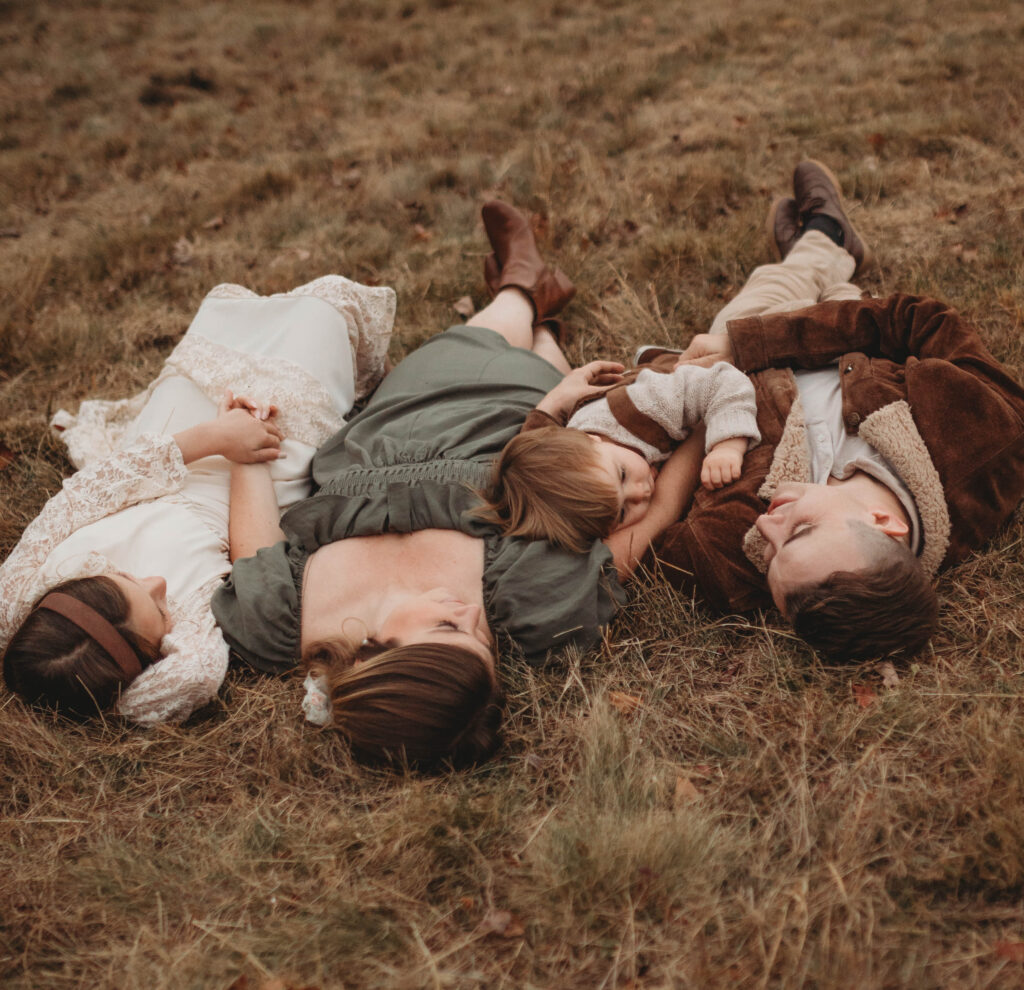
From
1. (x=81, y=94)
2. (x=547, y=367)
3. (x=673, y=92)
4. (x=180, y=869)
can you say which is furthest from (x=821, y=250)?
(x=81, y=94)

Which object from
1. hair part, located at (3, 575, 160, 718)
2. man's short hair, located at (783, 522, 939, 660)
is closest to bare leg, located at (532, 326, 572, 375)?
man's short hair, located at (783, 522, 939, 660)

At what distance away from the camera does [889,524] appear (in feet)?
8.36

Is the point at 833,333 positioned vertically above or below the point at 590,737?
above

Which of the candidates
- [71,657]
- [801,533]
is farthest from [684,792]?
[71,657]

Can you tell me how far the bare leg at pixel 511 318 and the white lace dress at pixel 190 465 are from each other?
49 centimetres

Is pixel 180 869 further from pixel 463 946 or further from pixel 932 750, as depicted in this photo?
pixel 932 750

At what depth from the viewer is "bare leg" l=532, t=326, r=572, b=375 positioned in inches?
160

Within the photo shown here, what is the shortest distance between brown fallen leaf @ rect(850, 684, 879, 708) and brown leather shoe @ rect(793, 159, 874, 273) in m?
2.47

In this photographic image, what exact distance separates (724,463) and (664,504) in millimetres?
329

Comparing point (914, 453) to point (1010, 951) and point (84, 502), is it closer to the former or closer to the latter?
point (1010, 951)

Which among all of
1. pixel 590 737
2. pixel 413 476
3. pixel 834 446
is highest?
pixel 413 476

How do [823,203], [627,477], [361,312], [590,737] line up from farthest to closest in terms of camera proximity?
1. [823,203]
2. [361,312]
3. [627,477]
4. [590,737]

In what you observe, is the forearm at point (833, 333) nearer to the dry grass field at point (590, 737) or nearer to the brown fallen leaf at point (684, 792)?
the dry grass field at point (590, 737)

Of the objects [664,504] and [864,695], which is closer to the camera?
[864,695]
